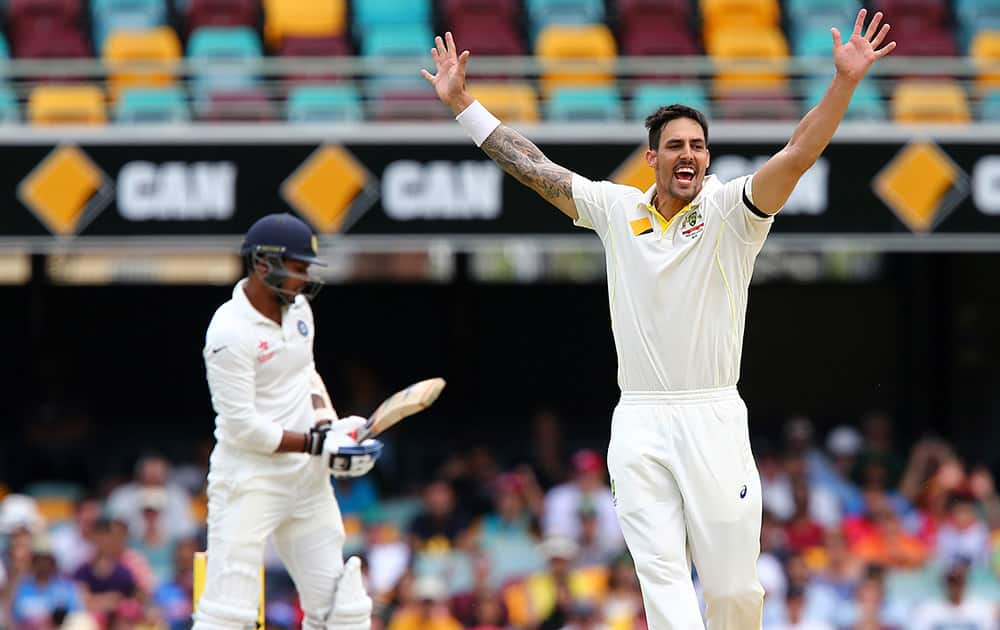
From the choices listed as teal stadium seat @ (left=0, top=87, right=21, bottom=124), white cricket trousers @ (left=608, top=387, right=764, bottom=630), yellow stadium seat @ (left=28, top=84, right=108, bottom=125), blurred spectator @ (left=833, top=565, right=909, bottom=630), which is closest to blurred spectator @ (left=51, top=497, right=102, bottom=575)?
yellow stadium seat @ (left=28, top=84, right=108, bottom=125)

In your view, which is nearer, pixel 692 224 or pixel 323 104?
pixel 692 224

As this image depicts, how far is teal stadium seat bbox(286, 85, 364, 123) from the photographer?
47.9 ft

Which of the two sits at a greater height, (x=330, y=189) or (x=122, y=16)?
(x=122, y=16)

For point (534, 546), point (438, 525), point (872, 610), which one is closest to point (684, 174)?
point (872, 610)

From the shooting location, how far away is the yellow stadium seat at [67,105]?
46.8ft

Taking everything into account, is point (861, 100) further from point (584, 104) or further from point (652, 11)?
point (652, 11)

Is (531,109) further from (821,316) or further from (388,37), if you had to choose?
(821,316)

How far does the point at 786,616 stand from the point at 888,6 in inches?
300

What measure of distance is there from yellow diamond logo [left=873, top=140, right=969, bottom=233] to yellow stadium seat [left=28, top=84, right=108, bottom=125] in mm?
6407

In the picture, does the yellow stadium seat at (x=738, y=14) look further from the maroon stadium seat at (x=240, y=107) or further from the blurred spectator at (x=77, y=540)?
the blurred spectator at (x=77, y=540)

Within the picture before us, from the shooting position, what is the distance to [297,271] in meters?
7.80

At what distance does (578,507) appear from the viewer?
1394cm

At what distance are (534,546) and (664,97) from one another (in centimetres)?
424

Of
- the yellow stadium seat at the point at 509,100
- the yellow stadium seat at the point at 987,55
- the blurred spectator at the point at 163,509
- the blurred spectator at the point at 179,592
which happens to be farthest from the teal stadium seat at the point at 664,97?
the blurred spectator at the point at 179,592
